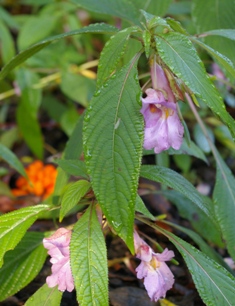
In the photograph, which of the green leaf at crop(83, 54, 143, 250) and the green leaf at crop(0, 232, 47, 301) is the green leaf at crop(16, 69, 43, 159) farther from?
the green leaf at crop(83, 54, 143, 250)

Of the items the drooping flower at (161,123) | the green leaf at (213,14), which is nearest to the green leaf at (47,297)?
the drooping flower at (161,123)

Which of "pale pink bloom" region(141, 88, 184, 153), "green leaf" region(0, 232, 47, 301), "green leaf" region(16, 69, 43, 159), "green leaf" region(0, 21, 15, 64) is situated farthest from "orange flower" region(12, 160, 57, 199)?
"pale pink bloom" region(141, 88, 184, 153)

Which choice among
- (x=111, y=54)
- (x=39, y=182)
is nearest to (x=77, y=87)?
(x=39, y=182)

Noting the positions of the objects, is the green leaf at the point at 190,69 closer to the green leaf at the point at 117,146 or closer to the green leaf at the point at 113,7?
the green leaf at the point at 117,146

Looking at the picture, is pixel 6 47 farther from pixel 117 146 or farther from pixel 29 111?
pixel 117 146

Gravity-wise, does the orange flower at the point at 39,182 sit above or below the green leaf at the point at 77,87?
below

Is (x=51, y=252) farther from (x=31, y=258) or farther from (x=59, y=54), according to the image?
(x=59, y=54)
